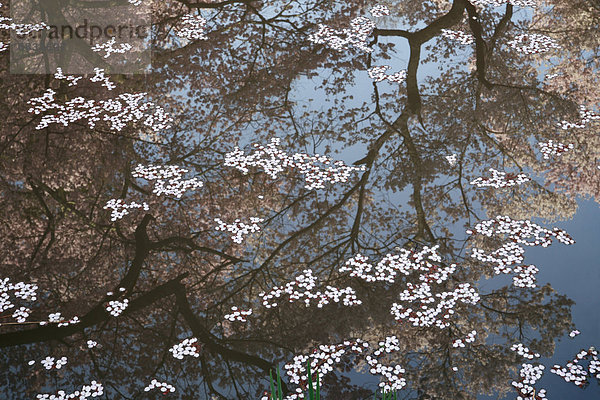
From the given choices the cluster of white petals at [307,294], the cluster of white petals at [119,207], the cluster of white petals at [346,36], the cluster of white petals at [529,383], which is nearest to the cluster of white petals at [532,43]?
the cluster of white petals at [346,36]

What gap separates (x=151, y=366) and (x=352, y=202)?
3.41 m

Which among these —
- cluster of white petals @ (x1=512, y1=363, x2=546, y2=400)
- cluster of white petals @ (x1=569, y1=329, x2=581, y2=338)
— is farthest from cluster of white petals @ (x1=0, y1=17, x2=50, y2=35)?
cluster of white petals @ (x1=569, y1=329, x2=581, y2=338)

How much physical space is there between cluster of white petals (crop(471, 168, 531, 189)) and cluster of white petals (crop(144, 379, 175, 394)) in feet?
15.9

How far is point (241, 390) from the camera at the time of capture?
443 cm

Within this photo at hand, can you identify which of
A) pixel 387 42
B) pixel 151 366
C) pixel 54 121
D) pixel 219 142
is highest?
pixel 387 42

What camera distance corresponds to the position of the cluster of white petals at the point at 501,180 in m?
6.94

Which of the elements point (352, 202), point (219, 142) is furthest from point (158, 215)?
point (352, 202)

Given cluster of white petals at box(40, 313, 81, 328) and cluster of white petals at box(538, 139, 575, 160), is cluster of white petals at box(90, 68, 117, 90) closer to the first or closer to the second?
cluster of white petals at box(40, 313, 81, 328)

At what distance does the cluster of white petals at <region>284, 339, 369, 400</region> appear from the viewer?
4.37 metres

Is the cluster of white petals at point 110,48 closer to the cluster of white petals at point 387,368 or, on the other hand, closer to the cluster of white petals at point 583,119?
the cluster of white petals at point 583,119

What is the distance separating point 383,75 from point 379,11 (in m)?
3.22

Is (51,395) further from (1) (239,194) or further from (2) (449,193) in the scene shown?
(2) (449,193)

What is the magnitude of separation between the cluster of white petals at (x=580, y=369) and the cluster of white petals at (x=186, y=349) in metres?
3.24

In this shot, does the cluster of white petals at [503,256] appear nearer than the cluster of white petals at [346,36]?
Yes
